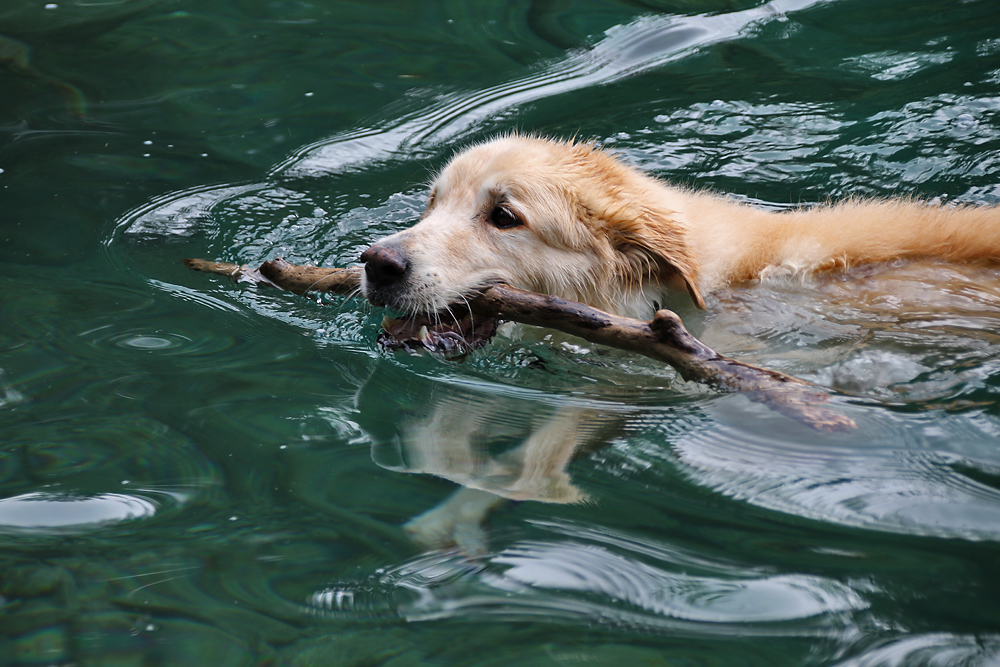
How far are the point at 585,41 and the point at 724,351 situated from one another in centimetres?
502

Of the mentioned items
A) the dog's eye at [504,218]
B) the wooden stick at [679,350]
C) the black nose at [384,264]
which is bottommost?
the wooden stick at [679,350]

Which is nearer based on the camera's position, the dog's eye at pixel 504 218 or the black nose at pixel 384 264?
the black nose at pixel 384 264

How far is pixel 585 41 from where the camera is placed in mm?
8508

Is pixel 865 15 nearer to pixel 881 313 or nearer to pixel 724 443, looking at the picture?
pixel 881 313

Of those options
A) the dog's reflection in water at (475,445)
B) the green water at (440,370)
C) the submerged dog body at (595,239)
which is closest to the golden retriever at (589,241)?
the submerged dog body at (595,239)

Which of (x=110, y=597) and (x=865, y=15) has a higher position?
(x=865, y=15)

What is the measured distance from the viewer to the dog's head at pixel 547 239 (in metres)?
4.38

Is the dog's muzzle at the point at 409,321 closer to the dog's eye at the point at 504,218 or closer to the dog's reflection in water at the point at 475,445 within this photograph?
the dog's reflection in water at the point at 475,445

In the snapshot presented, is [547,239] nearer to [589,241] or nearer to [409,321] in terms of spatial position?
[589,241]

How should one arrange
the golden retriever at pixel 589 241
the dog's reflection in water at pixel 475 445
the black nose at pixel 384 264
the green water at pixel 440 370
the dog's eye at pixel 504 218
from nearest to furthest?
1. the green water at pixel 440 370
2. the dog's reflection in water at pixel 475 445
3. the black nose at pixel 384 264
4. the golden retriever at pixel 589 241
5. the dog's eye at pixel 504 218

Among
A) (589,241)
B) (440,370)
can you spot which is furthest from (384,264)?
(589,241)

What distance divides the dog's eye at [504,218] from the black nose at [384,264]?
2.02 feet

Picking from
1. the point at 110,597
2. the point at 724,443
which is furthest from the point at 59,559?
the point at 724,443

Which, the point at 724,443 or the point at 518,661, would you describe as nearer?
the point at 518,661
